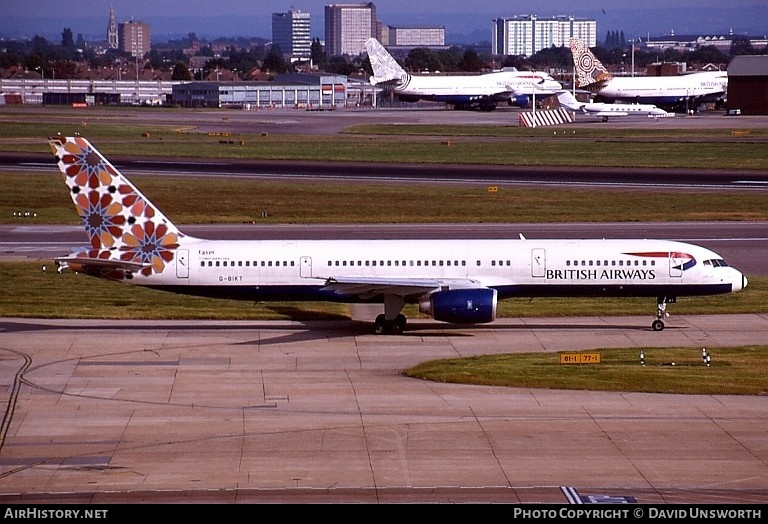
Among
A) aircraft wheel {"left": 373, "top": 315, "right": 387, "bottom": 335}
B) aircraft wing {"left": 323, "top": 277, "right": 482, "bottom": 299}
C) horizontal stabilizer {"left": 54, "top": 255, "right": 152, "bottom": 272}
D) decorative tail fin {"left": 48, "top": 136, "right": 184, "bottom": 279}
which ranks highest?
decorative tail fin {"left": 48, "top": 136, "right": 184, "bottom": 279}

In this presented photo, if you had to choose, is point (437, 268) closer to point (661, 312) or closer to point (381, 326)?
point (381, 326)

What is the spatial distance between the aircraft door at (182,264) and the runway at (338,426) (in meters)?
2.37

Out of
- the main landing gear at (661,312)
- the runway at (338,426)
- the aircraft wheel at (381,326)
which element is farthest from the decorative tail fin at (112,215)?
the main landing gear at (661,312)

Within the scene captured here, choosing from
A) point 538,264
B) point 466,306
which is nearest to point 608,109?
point 538,264

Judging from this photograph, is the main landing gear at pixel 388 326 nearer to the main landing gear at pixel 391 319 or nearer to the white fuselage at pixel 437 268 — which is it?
the main landing gear at pixel 391 319

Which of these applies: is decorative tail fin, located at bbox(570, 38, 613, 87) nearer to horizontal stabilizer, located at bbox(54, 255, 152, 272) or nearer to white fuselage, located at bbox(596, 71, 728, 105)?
white fuselage, located at bbox(596, 71, 728, 105)

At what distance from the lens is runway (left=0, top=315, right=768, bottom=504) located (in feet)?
84.4

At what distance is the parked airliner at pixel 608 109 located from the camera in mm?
173000

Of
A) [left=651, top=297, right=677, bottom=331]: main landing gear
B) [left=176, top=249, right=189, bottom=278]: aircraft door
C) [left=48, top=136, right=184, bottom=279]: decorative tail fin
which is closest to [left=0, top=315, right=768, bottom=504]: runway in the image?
[left=651, top=297, right=677, bottom=331]: main landing gear

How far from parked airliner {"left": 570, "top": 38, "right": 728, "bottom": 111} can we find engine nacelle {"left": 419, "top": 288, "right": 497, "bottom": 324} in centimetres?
15391

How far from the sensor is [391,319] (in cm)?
4453

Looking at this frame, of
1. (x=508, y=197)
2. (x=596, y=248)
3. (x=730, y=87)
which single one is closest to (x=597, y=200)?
(x=508, y=197)

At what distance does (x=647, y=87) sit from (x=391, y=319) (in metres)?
156

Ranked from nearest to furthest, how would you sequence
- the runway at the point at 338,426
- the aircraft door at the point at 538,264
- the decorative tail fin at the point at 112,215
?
the runway at the point at 338,426 → the decorative tail fin at the point at 112,215 → the aircraft door at the point at 538,264
